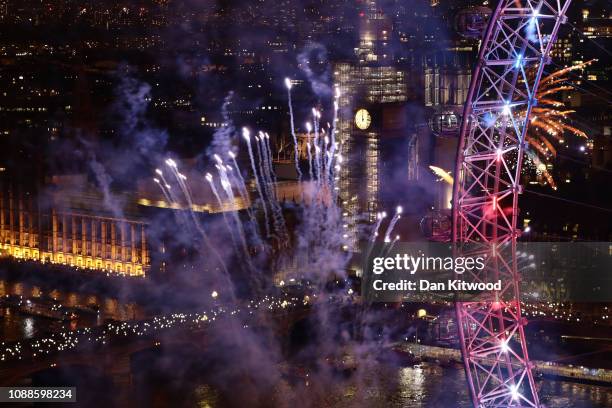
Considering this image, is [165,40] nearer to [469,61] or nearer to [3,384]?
[469,61]

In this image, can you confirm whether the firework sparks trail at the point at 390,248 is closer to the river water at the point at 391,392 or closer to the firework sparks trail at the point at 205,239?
the river water at the point at 391,392

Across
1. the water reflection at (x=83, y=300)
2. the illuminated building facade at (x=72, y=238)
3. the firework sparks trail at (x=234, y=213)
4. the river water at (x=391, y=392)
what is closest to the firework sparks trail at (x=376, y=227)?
the firework sparks trail at (x=234, y=213)

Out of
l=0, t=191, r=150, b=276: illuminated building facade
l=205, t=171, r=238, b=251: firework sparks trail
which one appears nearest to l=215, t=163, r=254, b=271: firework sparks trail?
l=205, t=171, r=238, b=251: firework sparks trail

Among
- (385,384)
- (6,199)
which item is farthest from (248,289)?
(6,199)

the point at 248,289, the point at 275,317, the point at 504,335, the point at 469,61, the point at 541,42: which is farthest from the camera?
the point at 469,61

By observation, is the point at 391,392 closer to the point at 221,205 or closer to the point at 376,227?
the point at 376,227

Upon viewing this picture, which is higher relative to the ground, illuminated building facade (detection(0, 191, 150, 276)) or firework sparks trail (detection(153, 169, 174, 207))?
firework sparks trail (detection(153, 169, 174, 207))

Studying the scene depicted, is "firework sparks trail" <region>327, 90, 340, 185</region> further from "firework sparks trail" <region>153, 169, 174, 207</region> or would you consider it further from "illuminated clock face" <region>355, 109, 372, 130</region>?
"firework sparks trail" <region>153, 169, 174, 207</region>
